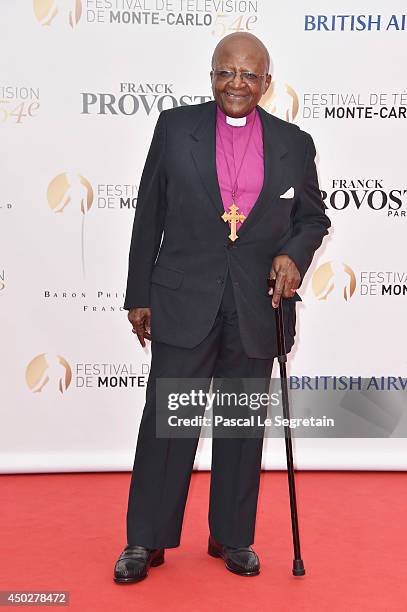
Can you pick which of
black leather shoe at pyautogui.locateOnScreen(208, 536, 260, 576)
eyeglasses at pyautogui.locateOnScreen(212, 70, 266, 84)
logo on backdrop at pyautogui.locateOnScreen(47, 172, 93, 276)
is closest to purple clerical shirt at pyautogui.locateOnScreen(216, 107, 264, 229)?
eyeglasses at pyautogui.locateOnScreen(212, 70, 266, 84)

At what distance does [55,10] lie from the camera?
3682mm

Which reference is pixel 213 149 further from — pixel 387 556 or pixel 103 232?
pixel 387 556

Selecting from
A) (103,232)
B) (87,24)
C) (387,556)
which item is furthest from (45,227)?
(387,556)

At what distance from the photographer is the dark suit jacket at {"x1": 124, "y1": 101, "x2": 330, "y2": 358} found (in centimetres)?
266

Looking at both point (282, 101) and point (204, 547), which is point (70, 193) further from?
point (204, 547)

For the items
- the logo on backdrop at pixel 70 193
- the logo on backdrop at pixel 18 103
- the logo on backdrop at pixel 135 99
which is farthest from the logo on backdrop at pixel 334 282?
the logo on backdrop at pixel 18 103

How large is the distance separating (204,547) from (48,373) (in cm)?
123

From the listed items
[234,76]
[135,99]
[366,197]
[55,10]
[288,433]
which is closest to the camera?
[234,76]

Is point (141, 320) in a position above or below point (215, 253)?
below

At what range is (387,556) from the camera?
3.03m

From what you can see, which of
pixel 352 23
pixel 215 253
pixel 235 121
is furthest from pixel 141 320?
pixel 352 23

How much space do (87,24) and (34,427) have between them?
1830 mm

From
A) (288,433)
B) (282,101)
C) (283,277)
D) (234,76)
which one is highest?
(282,101)

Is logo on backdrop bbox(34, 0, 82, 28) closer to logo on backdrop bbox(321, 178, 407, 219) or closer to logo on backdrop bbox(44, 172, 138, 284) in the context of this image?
logo on backdrop bbox(44, 172, 138, 284)
